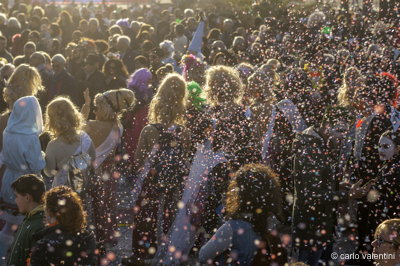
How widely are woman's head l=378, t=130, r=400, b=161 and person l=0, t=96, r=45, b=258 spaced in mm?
2786

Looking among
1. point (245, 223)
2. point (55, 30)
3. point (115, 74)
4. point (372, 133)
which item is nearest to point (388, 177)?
point (372, 133)

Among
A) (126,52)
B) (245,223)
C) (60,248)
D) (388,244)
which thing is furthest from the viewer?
(126,52)

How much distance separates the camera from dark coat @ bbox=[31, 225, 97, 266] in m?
4.42

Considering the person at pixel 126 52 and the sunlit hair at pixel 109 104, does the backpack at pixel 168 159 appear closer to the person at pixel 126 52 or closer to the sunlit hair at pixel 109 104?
the sunlit hair at pixel 109 104

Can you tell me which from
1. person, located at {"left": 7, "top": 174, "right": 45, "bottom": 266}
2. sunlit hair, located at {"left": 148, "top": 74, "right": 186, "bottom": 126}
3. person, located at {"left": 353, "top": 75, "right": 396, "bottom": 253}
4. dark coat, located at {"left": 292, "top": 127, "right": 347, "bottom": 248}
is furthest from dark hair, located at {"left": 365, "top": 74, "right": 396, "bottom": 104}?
person, located at {"left": 7, "top": 174, "right": 45, "bottom": 266}

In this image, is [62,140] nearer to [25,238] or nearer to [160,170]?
[160,170]

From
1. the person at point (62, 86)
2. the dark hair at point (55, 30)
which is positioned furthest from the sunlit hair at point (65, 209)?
the dark hair at point (55, 30)

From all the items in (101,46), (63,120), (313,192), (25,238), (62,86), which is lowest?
(313,192)

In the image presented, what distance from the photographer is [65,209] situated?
15.0 ft

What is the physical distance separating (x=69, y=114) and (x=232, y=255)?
7.70 ft

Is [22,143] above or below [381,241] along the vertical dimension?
above

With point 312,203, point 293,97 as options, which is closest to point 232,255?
point 312,203

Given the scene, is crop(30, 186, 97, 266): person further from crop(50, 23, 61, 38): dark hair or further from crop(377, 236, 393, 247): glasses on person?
crop(50, 23, 61, 38): dark hair

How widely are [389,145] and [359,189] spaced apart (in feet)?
1.56
